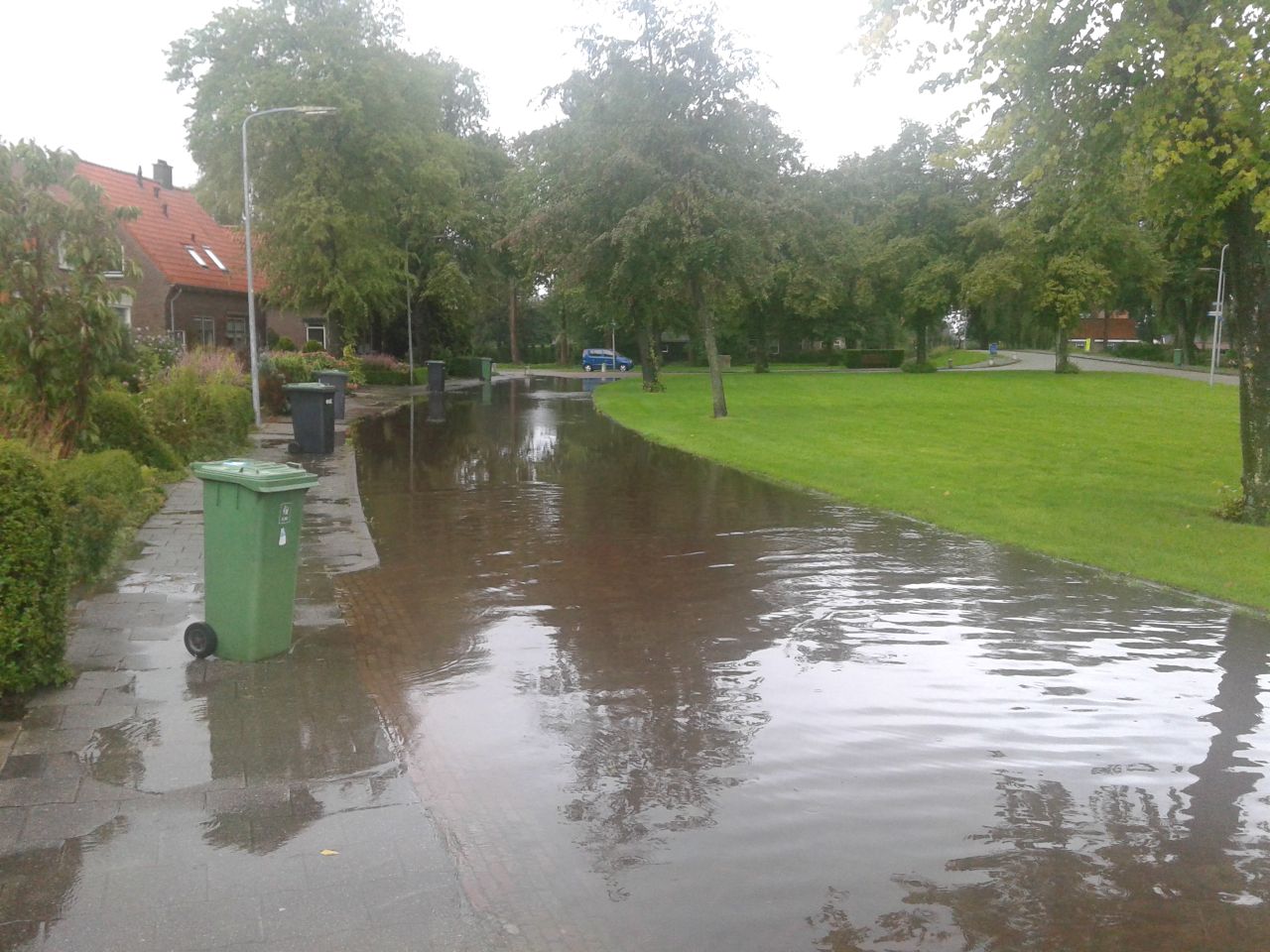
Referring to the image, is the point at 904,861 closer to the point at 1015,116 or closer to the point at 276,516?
the point at 276,516

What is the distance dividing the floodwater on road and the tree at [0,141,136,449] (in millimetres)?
4549

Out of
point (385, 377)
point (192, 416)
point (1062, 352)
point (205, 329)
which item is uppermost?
point (205, 329)

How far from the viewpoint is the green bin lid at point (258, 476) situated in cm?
666

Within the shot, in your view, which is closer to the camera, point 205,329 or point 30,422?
point 30,422

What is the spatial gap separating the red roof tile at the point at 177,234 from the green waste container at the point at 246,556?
36.5m

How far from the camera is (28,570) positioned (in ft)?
18.5

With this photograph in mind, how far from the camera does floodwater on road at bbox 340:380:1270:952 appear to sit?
13.1 ft

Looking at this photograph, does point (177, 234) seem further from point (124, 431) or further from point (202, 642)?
point (202, 642)

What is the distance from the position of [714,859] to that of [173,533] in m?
8.66

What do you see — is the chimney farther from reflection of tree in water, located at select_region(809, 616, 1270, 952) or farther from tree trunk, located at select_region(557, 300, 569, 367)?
reflection of tree in water, located at select_region(809, 616, 1270, 952)

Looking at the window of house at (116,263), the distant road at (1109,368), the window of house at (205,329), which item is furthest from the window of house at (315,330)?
the window of house at (116,263)

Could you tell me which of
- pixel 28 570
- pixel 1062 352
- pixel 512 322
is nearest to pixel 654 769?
pixel 28 570

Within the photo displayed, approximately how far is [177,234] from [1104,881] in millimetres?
49394

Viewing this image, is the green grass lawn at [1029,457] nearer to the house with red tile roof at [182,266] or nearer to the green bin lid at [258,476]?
the green bin lid at [258,476]
